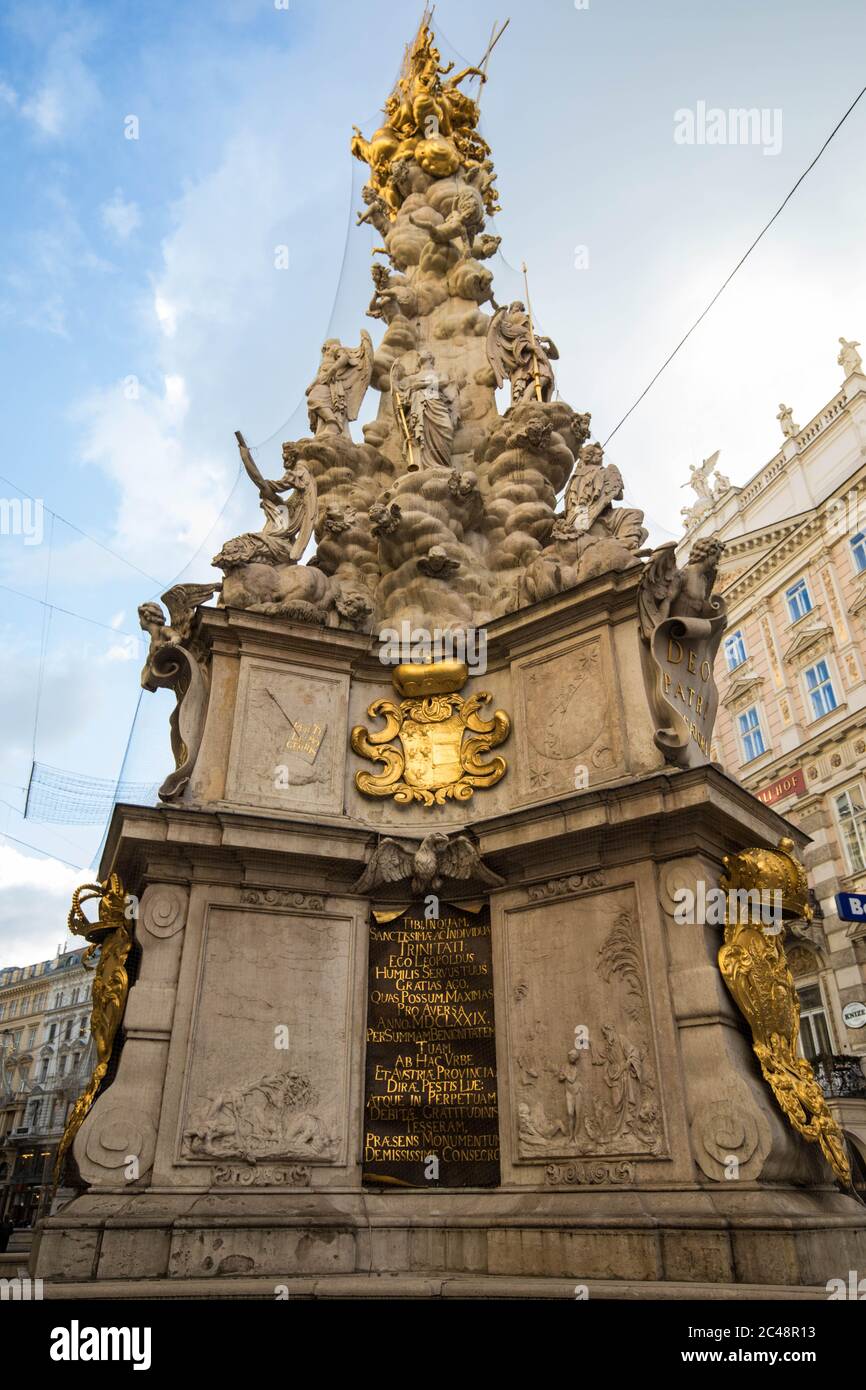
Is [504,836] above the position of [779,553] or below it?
below

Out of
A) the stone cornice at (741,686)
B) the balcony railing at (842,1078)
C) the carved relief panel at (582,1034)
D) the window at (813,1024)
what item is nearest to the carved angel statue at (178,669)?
the carved relief panel at (582,1034)

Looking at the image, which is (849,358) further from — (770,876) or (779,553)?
(770,876)

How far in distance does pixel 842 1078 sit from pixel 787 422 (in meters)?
19.4

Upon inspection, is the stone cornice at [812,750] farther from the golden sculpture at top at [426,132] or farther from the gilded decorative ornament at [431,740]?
the gilded decorative ornament at [431,740]

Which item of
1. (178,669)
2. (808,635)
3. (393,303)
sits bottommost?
(178,669)

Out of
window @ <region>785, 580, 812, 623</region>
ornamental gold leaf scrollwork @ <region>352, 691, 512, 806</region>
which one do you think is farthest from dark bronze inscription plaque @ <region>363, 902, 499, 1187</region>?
window @ <region>785, 580, 812, 623</region>

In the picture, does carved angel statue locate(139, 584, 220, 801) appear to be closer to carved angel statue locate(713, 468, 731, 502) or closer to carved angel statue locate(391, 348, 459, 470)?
carved angel statue locate(391, 348, 459, 470)

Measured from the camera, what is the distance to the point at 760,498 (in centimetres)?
2962

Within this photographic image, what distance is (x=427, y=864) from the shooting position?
750 centimetres

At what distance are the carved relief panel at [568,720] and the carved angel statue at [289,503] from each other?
2.68m

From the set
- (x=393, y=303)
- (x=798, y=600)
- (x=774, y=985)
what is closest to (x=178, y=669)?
(x=774, y=985)

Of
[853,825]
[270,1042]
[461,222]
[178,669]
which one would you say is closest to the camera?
[270,1042]
